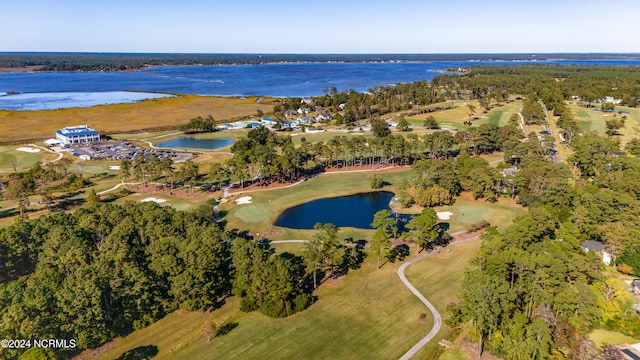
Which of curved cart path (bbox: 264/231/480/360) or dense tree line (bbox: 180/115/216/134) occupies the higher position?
dense tree line (bbox: 180/115/216/134)

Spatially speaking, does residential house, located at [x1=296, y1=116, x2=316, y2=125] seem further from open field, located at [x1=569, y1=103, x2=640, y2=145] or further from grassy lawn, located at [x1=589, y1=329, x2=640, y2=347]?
grassy lawn, located at [x1=589, y1=329, x2=640, y2=347]

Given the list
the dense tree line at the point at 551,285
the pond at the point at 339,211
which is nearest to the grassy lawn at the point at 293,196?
the pond at the point at 339,211

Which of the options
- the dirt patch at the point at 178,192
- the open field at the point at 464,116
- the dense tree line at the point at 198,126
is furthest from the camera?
the open field at the point at 464,116

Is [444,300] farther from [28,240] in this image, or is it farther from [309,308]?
[28,240]

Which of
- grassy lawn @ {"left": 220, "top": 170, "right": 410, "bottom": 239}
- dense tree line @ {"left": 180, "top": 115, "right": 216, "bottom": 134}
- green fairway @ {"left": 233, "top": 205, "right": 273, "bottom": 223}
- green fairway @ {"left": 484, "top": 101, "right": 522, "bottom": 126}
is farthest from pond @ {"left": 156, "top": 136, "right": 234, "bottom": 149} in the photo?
green fairway @ {"left": 484, "top": 101, "right": 522, "bottom": 126}

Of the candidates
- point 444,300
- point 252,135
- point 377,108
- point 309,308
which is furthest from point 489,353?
point 377,108

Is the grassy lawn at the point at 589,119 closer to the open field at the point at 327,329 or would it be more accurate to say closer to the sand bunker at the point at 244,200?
the open field at the point at 327,329

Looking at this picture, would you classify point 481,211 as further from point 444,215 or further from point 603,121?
point 603,121
